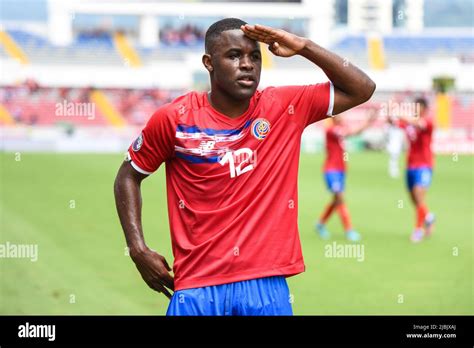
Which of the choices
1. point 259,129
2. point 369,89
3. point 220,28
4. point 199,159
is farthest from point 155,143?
point 369,89

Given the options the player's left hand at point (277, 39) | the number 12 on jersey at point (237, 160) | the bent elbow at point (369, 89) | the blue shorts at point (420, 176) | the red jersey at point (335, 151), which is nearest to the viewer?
the player's left hand at point (277, 39)

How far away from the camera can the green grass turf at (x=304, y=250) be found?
9.17m

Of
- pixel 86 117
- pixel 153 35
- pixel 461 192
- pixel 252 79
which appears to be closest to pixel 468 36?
pixel 153 35

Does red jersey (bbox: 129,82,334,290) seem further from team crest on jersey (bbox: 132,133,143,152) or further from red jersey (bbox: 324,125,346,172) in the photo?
red jersey (bbox: 324,125,346,172)

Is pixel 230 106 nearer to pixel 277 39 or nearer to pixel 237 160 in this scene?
pixel 237 160

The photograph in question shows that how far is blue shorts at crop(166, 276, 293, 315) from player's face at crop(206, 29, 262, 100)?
89 cm

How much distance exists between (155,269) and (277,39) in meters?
1.23

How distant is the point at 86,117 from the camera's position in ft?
139

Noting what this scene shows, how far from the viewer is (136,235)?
4238 millimetres

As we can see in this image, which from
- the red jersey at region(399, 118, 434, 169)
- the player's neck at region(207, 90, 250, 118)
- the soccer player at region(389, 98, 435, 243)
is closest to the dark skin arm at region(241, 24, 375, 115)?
the player's neck at region(207, 90, 250, 118)

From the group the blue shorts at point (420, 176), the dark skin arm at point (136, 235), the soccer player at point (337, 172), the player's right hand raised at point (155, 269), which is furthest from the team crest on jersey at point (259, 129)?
the blue shorts at point (420, 176)

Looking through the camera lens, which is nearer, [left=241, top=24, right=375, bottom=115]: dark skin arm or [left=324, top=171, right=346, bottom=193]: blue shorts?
[left=241, top=24, right=375, bottom=115]: dark skin arm

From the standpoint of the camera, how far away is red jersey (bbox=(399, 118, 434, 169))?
538 inches

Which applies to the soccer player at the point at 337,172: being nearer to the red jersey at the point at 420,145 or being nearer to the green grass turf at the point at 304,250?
the green grass turf at the point at 304,250
